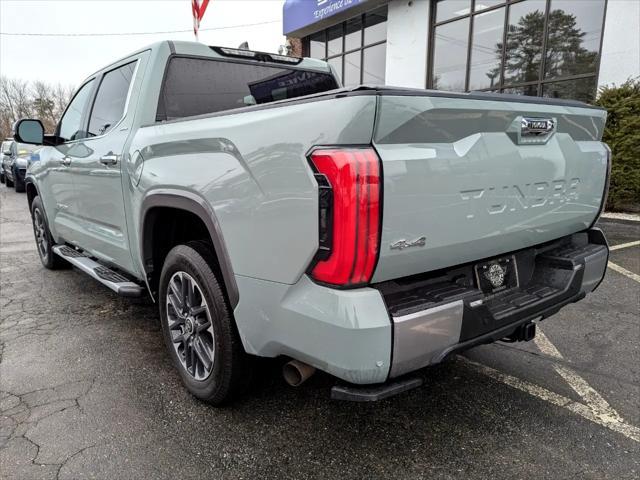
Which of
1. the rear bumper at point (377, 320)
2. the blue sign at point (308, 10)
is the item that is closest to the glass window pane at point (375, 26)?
the blue sign at point (308, 10)

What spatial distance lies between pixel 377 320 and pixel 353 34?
14938 mm

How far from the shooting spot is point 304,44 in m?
16.8

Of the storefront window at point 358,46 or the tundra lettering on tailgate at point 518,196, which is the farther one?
the storefront window at point 358,46

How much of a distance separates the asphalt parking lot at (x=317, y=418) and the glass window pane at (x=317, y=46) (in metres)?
14.5

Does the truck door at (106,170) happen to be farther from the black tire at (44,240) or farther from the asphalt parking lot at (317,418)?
the black tire at (44,240)

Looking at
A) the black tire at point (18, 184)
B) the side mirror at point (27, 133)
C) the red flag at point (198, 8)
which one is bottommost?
the black tire at point (18, 184)

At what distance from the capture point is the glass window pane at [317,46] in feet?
53.1

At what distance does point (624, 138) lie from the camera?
8312 millimetres

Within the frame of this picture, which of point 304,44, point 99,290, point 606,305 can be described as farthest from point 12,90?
point 606,305

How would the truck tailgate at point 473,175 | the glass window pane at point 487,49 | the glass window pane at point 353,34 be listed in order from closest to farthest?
the truck tailgate at point 473,175 → the glass window pane at point 487,49 → the glass window pane at point 353,34

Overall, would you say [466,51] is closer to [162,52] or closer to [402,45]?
[402,45]

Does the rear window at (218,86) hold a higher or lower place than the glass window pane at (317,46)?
lower

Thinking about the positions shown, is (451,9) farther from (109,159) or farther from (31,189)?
(109,159)

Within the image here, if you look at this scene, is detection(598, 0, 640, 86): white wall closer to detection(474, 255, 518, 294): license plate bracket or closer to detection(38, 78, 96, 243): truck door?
detection(474, 255, 518, 294): license plate bracket
